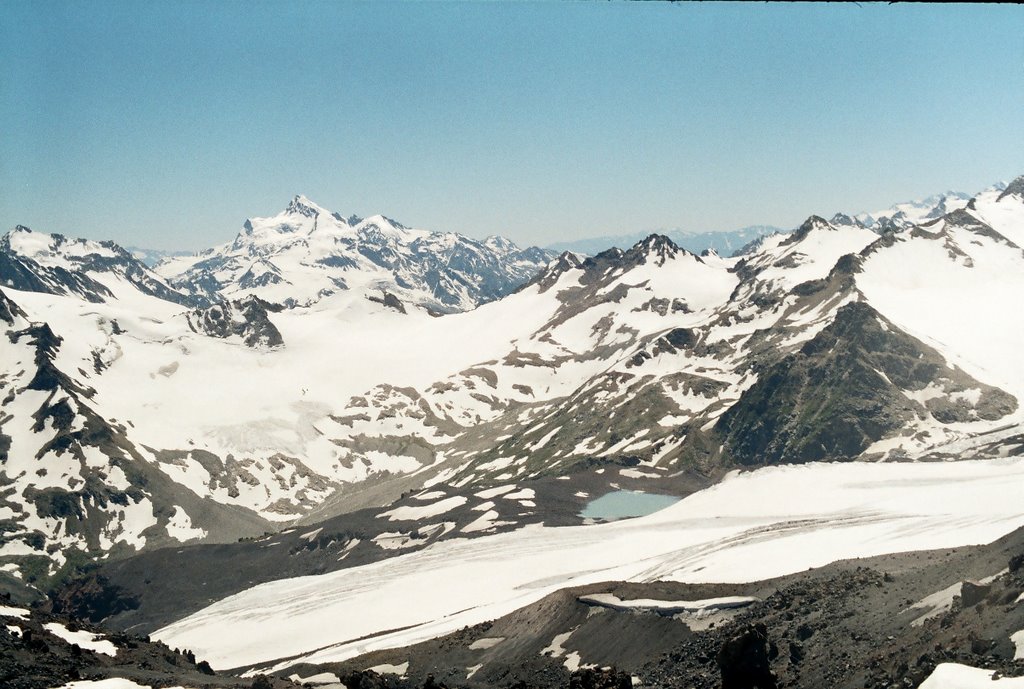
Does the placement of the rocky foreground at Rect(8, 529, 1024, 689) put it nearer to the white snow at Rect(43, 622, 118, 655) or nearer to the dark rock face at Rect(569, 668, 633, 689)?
the dark rock face at Rect(569, 668, 633, 689)

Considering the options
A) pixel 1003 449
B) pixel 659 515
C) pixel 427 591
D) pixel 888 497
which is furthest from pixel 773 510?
pixel 1003 449

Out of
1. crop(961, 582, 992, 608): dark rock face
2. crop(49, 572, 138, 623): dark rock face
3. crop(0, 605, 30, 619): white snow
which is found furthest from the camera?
crop(49, 572, 138, 623): dark rock face

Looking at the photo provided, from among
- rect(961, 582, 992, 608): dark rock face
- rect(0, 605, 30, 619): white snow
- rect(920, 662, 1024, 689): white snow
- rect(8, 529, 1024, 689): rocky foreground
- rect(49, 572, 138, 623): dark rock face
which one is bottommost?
rect(49, 572, 138, 623): dark rock face

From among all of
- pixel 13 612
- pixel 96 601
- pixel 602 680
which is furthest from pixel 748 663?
pixel 96 601

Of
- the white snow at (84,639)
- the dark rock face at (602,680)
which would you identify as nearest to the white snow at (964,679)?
the dark rock face at (602,680)

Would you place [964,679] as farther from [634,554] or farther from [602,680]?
[634,554]

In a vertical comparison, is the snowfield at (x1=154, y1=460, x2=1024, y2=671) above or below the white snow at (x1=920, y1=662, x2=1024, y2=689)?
below

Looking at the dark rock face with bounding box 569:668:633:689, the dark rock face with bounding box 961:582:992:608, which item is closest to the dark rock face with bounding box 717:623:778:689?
the dark rock face with bounding box 569:668:633:689
